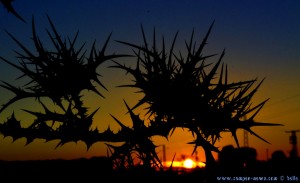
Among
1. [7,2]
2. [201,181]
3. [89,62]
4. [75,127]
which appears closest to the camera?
[7,2]

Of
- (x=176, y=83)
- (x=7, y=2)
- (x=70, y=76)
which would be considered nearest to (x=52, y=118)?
(x=70, y=76)

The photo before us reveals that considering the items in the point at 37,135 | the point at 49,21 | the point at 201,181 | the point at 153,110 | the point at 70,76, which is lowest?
the point at 201,181

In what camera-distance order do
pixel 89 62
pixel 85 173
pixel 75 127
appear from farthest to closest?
pixel 85 173, pixel 89 62, pixel 75 127

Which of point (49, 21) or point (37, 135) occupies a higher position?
point (49, 21)

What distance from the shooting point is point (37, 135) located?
266cm

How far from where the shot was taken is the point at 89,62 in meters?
2.85

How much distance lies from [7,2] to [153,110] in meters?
2.29

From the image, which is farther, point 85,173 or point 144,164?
point 85,173

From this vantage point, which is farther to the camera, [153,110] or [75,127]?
[153,110]

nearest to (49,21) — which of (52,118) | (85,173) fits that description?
(52,118)

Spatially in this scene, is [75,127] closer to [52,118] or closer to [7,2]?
[52,118]

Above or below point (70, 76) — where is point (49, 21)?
above

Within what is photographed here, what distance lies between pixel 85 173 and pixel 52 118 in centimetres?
71

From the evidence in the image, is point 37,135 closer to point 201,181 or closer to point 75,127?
point 75,127
